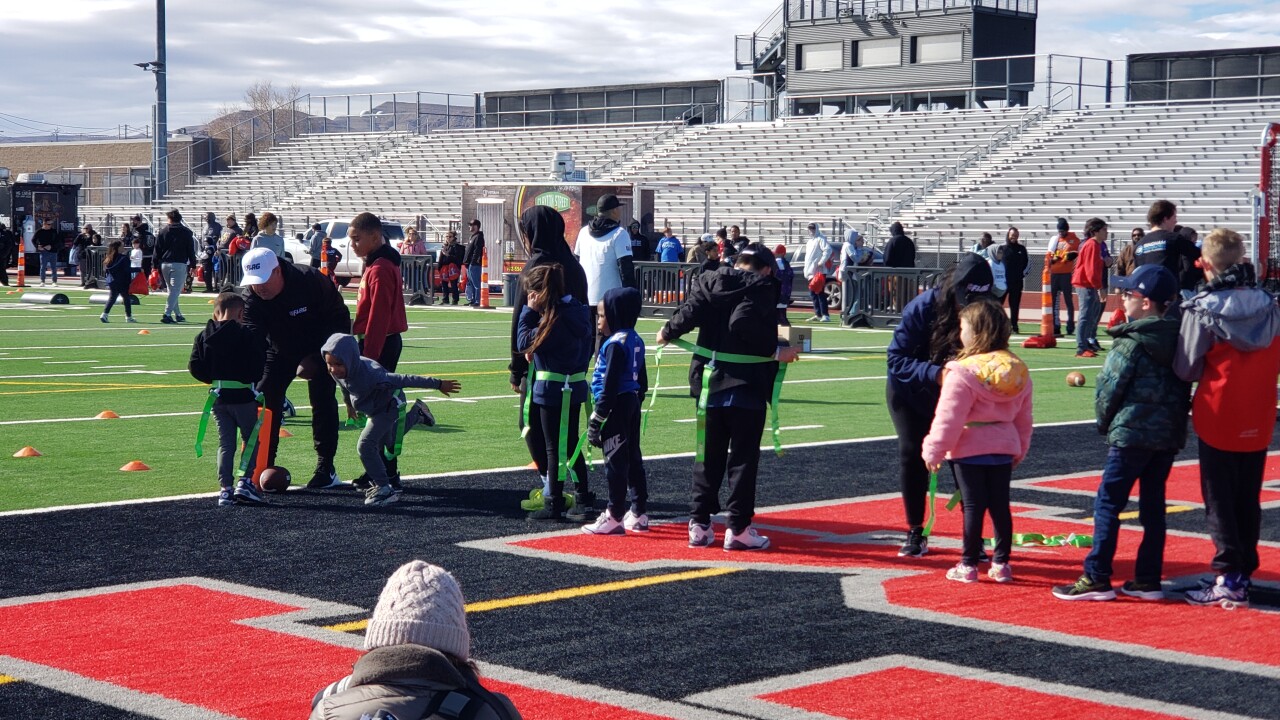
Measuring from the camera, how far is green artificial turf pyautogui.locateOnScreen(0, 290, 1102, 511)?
11156 mm

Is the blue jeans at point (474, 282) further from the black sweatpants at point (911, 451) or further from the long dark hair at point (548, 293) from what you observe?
the black sweatpants at point (911, 451)

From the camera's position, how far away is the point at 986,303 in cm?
772

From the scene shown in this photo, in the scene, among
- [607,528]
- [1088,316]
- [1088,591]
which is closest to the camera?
[1088,591]

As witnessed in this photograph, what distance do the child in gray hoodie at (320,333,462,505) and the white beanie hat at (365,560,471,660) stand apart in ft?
21.5

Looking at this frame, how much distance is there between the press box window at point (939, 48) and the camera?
53.8 meters

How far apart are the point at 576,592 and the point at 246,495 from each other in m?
3.09

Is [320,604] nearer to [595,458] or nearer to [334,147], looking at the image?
[595,458]

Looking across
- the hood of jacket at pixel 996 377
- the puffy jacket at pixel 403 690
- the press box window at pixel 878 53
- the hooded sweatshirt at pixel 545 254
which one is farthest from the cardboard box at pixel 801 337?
the press box window at pixel 878 53

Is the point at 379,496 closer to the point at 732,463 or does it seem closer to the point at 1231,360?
the point at 732,463

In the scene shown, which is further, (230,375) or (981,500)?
(230,375)

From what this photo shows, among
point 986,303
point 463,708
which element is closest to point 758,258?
point 986,303

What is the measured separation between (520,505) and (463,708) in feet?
22.6

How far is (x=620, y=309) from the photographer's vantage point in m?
8.80

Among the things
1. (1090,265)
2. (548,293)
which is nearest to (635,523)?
(548,293)
